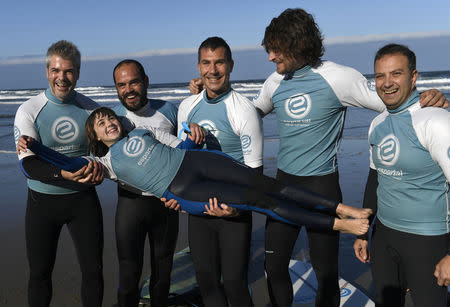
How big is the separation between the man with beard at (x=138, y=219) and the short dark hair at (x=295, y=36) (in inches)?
48.3

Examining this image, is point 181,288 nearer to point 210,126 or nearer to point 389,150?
point 210,126

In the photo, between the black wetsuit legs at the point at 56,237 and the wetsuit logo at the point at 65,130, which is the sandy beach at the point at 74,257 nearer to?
the black wetsuit legs at the point at 56,237

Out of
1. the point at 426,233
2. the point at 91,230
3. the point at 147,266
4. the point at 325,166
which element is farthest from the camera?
the point at 147,266

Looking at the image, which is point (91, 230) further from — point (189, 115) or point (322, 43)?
point (322, 43)

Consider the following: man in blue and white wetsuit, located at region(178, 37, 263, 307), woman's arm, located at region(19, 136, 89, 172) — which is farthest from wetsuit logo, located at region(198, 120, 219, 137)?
woman's arm, located at region(19, 136, 89, 172)

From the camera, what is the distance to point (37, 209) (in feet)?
10.3

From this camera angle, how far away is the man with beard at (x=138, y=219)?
10.6ft

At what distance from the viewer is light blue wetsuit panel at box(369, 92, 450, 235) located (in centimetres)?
215

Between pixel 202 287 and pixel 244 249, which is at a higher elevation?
pixel 244 249

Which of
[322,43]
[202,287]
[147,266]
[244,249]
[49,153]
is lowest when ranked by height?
[147,266]

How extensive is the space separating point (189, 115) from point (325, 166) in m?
1.24

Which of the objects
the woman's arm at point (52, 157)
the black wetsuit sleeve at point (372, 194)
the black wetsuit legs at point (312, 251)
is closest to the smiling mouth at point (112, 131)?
the woman's arm at point (52, 157)

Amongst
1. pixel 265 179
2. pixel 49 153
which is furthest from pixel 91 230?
→ pixel 265 179

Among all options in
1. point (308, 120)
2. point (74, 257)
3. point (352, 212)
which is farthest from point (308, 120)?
point (74, 257)
